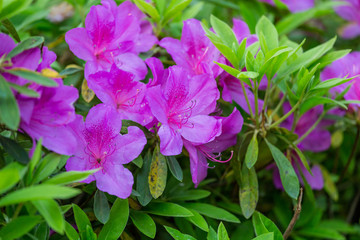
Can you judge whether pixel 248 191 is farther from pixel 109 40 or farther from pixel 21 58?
pixel 21 58

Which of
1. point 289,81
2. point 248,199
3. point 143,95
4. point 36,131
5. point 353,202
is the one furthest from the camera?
point 353,202

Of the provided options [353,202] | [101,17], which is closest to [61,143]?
[101,17]

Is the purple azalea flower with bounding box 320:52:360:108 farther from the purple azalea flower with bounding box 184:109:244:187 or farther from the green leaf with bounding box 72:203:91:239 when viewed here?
the green leaf with bounding box 72:203:91:239

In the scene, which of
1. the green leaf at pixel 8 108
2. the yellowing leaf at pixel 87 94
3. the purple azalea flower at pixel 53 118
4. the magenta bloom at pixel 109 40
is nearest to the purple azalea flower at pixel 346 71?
the magenta bloom at pixel 109 40

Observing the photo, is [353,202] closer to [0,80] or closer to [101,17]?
[101,17]

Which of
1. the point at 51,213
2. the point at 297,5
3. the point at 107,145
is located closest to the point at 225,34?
the point at 107,145
